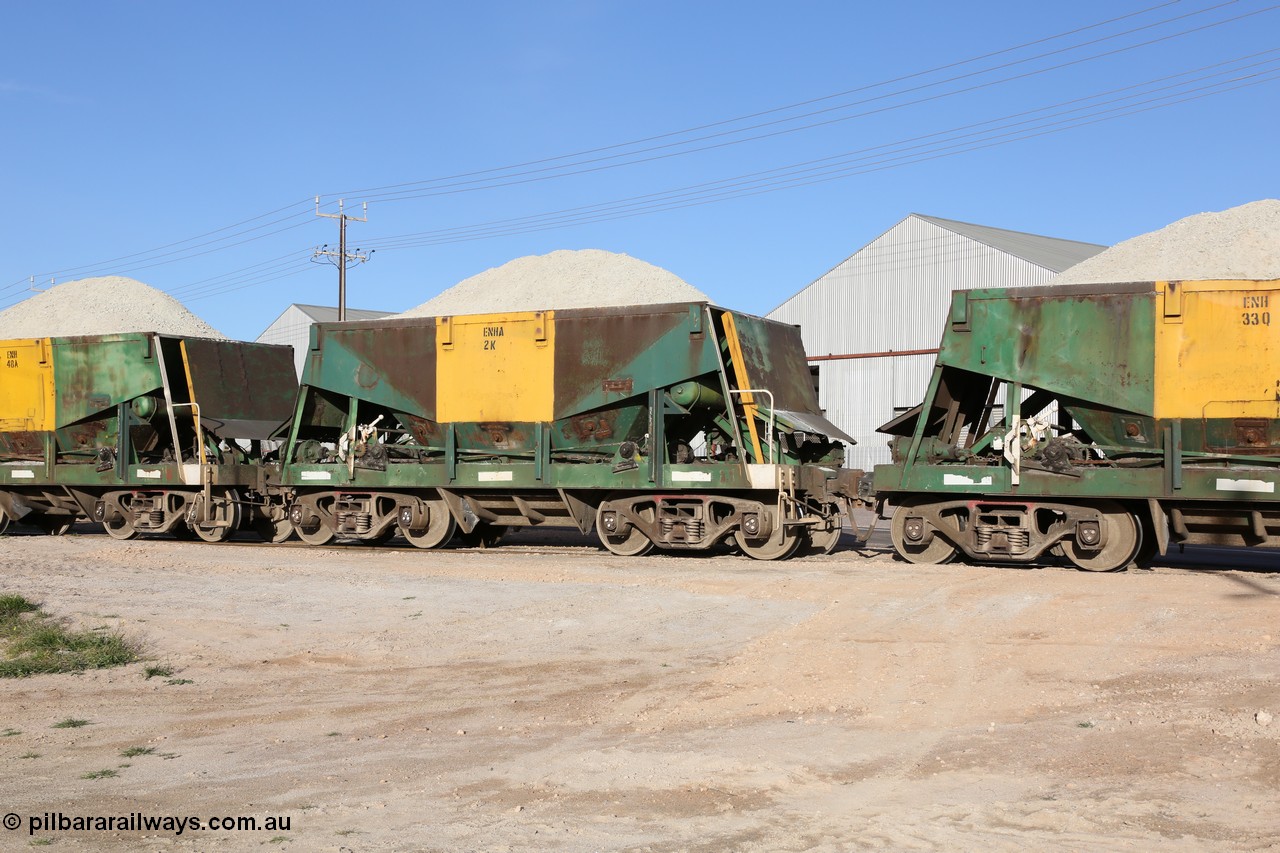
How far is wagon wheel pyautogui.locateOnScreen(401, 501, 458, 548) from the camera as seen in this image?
58.1 ft

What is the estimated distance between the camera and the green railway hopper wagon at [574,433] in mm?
15648

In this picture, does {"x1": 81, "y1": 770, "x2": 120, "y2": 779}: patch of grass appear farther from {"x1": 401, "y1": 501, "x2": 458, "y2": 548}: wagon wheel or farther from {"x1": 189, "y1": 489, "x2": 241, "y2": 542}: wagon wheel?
{"x1": 189, "y1": 489, "x2": 241, "y2": 542}: wagon wheel

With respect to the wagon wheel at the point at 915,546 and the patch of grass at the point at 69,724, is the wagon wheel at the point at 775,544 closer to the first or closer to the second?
the wagon wheel at the point at 915,546

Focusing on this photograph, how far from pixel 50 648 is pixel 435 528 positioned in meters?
8.70

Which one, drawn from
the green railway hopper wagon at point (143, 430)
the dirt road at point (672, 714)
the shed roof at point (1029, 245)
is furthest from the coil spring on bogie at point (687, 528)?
the shed roof at point (1029, 245)

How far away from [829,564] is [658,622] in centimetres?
449

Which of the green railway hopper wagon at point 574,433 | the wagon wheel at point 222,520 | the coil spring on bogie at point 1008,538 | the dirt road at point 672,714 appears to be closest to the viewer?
the dirt road at point 672,714

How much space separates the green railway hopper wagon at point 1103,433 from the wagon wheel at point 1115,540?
0.04 ft

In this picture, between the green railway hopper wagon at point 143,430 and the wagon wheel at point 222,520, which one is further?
the green railway hopper wagon at point 143,430

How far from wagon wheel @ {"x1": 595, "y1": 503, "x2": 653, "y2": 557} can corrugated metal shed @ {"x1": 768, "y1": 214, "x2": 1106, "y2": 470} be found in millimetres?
21739

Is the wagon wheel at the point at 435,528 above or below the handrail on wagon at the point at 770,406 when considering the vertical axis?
below

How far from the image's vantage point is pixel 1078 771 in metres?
5.78

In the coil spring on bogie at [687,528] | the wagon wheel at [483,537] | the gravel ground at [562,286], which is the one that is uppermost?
the gravel ground at [562,286]

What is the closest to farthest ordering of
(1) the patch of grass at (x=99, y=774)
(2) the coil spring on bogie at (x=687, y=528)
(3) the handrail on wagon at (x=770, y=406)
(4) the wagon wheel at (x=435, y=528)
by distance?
1. (1) the patch of grass at (x=99, y=774)
2. (3) the handrail on wagon at (x=770, y=406)
3. (2) the coil spring on bogie at (x=687, y=528)
4. (4) the wagon wheel at (x=435, y=528)
